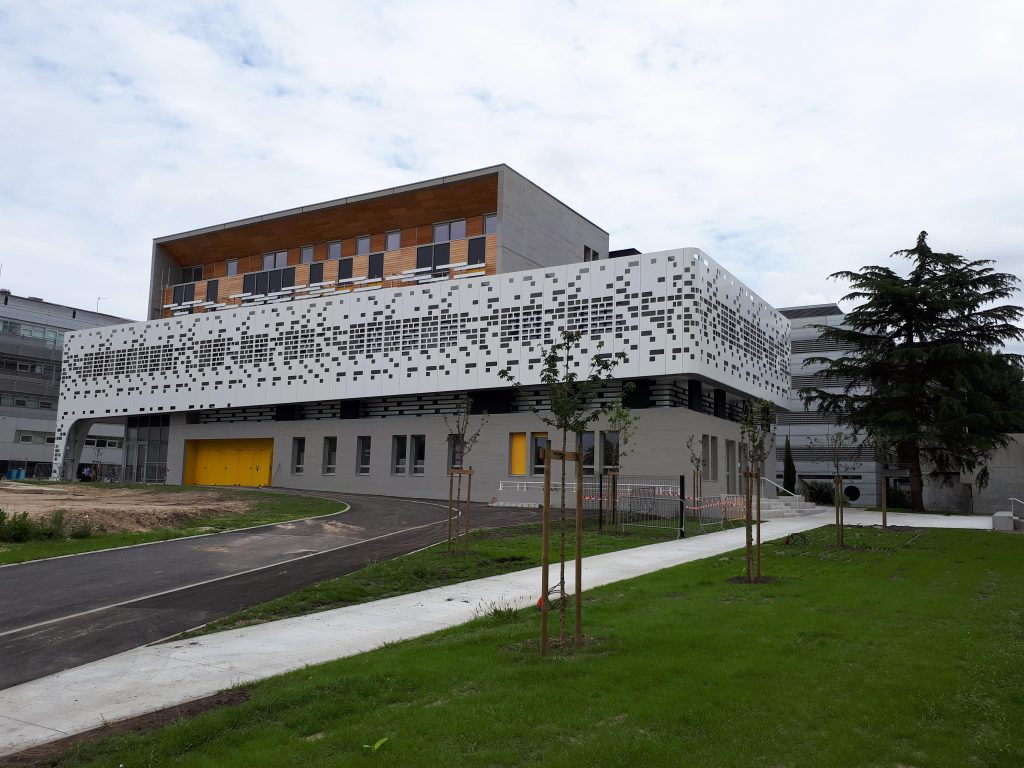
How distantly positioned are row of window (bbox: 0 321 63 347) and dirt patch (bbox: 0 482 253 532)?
5341 centimetres

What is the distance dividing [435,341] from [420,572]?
84.7ft

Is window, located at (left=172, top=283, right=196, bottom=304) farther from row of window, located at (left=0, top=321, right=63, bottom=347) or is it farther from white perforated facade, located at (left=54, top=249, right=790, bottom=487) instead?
row of window, located at (left=0, top=321, right=63, bottom=347)

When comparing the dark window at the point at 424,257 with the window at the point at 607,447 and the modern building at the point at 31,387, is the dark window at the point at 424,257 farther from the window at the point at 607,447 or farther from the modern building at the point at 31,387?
the modern building at the point at 31,387

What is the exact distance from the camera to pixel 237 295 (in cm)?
5291

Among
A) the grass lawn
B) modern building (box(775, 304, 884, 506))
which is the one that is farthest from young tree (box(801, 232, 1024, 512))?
the grass lawn

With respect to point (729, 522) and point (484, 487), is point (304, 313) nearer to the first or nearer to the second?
point (484, 487)

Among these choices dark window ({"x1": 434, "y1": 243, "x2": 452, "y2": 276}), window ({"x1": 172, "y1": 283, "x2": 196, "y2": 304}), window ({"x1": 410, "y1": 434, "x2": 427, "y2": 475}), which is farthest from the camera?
window ({"x1": 172, "y1": 283, "x2": 196, "y2": 304})

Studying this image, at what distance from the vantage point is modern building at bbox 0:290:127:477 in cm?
7594

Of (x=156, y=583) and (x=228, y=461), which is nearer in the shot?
(x=156, y=583)

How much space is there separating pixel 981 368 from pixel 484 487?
2369 cm

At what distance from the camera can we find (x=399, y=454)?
4278cm

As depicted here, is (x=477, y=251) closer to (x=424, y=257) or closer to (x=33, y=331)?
(x=424, y=257)

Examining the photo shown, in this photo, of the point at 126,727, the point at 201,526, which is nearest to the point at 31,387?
the point at 201,526

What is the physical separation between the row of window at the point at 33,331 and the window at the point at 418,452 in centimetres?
5642
